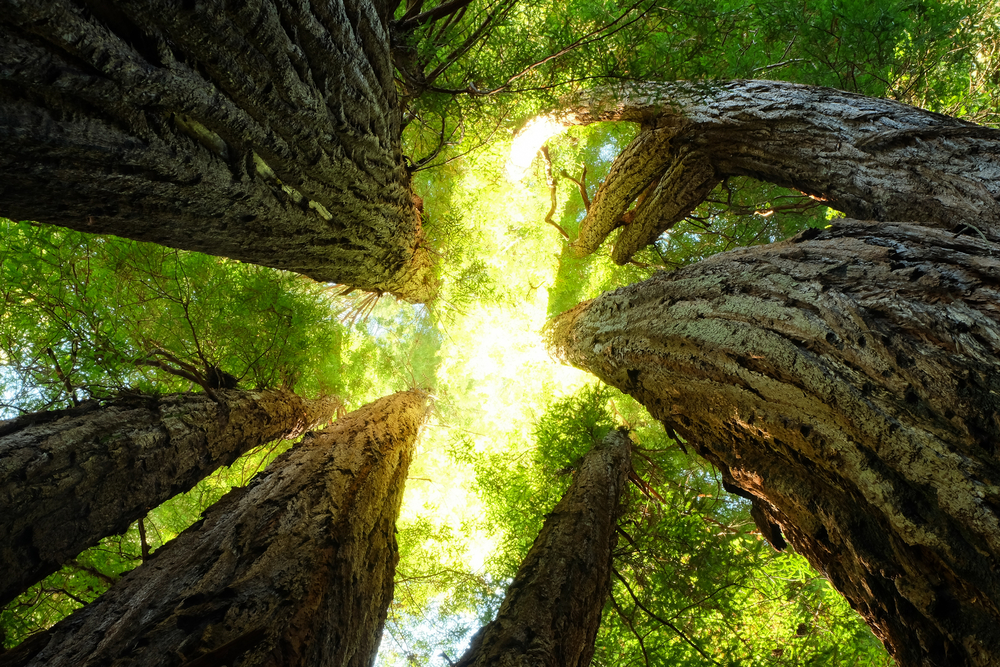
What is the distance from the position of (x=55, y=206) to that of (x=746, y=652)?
6.89 m

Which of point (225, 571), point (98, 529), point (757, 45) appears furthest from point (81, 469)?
point (757, 45)

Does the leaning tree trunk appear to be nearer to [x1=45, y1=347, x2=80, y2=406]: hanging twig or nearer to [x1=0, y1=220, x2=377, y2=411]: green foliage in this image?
[x1=0, y1=220, x2=377, y2=411]: green foliage

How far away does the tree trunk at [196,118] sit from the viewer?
1339 mm

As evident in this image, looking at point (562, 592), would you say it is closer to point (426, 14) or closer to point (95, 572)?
point (95, 572)

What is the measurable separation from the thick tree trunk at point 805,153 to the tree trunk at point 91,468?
16.7ft

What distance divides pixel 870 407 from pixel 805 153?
2650 mm

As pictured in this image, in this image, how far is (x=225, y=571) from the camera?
2148 millimetres

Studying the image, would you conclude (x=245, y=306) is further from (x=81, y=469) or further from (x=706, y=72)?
(x=706, y=72)

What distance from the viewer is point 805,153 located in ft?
11.3

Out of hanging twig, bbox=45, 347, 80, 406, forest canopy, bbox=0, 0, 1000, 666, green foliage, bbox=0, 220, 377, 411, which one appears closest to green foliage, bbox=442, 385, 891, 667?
forest canopy, bbox=0, 0, 1000, 666

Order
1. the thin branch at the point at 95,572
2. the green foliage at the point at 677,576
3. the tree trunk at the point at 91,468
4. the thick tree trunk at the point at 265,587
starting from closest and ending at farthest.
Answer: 1. the thick tree trunk at the point at 265,587
2. the tree trunk at the point at 91,468
3. the thin branch at the point at 95,572
4. the green foliage at the point at 677,576

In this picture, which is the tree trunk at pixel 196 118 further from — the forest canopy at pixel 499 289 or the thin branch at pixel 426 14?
the thin branch at pixel 426 14

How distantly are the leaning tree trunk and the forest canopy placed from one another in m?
0.56

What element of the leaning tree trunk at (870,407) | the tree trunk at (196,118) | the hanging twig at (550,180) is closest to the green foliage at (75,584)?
the tree trunk at (196,118)
